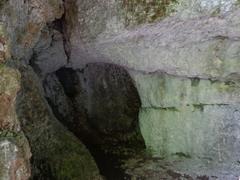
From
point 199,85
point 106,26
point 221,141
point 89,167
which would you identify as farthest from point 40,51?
point 221,141

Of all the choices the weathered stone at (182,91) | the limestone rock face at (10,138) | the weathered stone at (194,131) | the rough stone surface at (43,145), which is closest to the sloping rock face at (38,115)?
the rough stone surface at (43,145)

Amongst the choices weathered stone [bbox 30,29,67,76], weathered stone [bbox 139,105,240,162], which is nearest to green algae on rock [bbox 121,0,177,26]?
weathered stone [bbox 30,29,67,76]

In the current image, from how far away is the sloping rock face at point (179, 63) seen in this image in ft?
17.3

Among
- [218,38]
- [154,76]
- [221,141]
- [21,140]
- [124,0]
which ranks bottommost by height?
[221,141]

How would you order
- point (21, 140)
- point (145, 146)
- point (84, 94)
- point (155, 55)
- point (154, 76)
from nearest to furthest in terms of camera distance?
point (21, 140) → point (155, 55) → point (154, 76) → point (145, 146) → point (84, 94)

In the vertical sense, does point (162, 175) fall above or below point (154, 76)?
below

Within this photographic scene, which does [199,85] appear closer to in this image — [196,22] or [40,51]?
[196,22]

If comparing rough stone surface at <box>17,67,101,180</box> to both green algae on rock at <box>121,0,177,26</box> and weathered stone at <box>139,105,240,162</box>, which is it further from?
green algae on rock at <box>121,0,177,26</box>

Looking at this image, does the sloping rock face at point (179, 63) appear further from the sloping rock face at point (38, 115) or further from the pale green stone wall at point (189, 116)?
the sloping rock face at point (38, 115)

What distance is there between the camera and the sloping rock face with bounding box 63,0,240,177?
17.3 ft

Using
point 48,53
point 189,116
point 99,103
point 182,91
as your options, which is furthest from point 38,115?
point 99,103

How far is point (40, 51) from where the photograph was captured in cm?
682

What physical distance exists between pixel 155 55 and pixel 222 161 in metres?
1.84

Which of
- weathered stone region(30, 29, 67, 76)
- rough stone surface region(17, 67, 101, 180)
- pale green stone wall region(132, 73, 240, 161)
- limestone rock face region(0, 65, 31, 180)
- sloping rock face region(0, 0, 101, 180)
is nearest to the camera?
limestone rock face region(0, 65, 31, 180)
